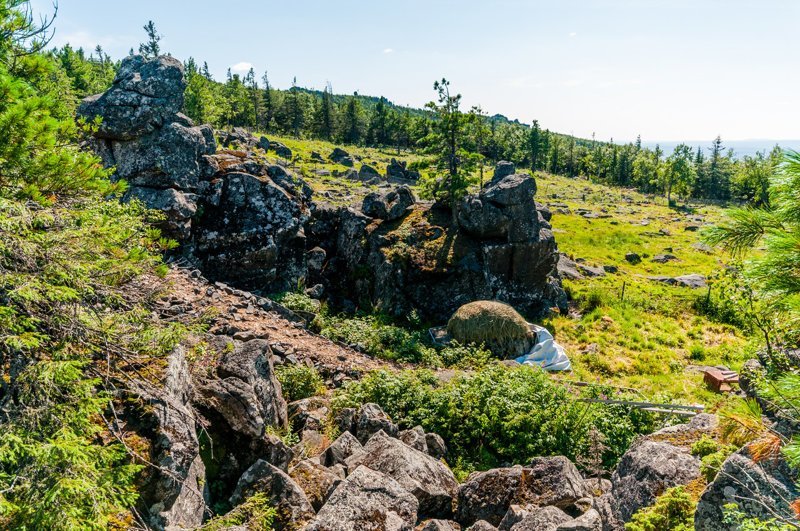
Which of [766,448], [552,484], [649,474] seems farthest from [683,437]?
[766,448]

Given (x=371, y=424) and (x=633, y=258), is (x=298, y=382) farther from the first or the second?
(x=633, y=258)

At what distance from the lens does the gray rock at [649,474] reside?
21.1 ft

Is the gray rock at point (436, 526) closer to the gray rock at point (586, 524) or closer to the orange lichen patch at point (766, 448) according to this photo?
the gray rock at point (586, 524)

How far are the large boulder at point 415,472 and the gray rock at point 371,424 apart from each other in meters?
1.35

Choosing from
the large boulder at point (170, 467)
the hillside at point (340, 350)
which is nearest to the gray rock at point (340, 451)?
the hillside at point (340, 350)

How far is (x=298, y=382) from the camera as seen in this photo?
1241 cm

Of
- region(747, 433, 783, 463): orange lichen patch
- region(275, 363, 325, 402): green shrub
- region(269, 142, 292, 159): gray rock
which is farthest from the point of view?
region(269, 142, 292, 159): gray rock

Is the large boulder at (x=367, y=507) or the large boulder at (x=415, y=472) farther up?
the large boulder at (x=367, y=507)

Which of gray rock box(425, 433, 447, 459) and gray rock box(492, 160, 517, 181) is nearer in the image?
gray rock box(425, 433, 447, 459)

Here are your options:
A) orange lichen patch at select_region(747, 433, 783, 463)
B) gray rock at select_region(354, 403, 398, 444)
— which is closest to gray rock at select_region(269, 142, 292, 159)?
gray rock at select_region(354, 403, 398, 444)

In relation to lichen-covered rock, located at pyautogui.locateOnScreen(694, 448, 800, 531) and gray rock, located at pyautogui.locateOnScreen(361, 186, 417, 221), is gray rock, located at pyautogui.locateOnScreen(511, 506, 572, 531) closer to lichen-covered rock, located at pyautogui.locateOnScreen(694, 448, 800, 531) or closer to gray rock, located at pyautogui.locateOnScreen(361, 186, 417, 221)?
lichen-covered rock, located at pyautogui.locateOnScreen(694, 448, 800, 531)

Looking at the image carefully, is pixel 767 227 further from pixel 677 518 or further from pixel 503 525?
pixel 503 525

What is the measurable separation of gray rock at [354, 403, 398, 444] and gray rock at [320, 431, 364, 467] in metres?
0.95

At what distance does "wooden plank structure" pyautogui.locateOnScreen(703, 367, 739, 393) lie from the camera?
1604cm
